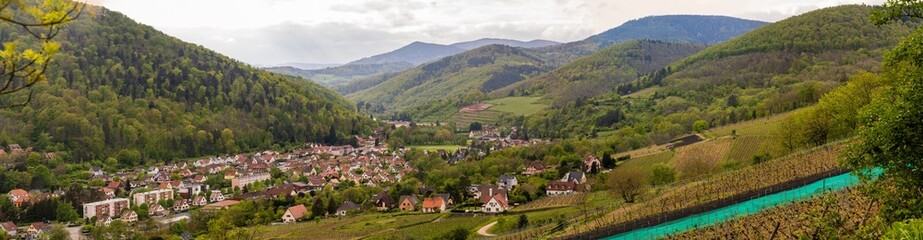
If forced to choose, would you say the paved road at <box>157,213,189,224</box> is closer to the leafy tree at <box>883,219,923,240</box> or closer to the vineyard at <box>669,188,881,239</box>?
the vineyard at <box>669,188,881,239</box>

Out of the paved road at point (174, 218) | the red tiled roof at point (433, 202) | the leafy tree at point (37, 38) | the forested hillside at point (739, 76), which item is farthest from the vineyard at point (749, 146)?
the paved road at point (174, 218)

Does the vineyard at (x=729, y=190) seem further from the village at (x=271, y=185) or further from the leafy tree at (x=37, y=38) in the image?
the village at (x=271, y=185)

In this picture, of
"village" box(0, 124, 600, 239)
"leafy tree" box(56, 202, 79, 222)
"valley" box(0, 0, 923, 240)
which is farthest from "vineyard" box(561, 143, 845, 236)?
"leafy tree" box(56, 202, 79, 222)

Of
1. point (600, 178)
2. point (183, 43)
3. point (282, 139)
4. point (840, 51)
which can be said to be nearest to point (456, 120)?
point (282, 139)

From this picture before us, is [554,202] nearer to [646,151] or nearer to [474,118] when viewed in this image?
[646,151]

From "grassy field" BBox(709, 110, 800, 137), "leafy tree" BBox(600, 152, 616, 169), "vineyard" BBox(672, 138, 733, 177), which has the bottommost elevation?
"leafy tree" BBox(600, 152, 616, 169)

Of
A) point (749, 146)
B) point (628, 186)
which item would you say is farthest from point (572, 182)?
point (628, 186)

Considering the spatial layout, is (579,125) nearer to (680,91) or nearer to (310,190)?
(680,91)
